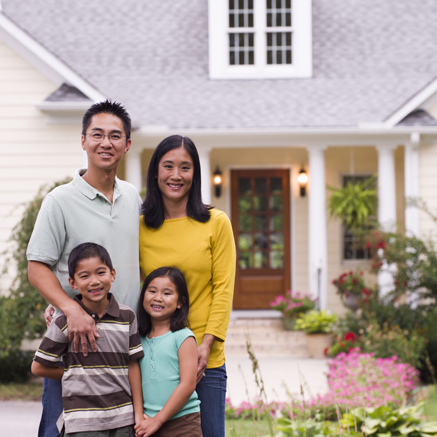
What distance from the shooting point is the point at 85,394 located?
229 centimetres

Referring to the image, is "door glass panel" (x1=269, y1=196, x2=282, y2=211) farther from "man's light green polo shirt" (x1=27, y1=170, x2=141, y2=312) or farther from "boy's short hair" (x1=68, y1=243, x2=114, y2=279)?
"boy's short hair" (x1=68, y1=243, x2=114, y2=279)

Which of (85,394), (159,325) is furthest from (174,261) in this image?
(85,394)

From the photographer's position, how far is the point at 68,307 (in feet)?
7.49

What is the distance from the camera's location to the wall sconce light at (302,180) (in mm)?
10109

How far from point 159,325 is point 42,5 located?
33.1 ft

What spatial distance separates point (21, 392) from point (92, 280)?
5.06 metres

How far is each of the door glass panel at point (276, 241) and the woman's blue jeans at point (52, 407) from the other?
316 inches

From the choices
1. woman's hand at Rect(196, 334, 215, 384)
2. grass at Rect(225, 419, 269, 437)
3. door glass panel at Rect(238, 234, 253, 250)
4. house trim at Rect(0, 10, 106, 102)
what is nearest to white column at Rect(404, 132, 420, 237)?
door glass panel at Rect(238, 234, 253, 250)

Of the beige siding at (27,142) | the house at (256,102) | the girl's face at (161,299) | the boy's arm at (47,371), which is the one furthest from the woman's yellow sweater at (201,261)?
the beige siding at (27,142)

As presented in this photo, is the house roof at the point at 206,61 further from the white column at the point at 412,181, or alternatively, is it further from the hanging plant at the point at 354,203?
the hanging plant at the point at 354,203

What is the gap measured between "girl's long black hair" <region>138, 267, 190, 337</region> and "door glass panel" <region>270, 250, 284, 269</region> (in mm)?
7798

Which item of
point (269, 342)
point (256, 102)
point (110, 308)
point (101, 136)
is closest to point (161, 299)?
point (110, 308)

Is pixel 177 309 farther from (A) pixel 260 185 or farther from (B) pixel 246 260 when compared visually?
(A) pixel 260 185

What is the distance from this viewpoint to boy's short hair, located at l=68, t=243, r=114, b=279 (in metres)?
2.31
